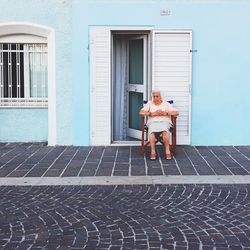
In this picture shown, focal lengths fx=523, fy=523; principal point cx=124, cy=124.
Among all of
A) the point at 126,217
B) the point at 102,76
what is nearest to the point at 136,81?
the point at 102,76

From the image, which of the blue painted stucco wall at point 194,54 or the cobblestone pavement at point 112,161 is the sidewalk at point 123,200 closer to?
the cobblestone pavement at point 112,161

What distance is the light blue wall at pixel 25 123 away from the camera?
33.5ft

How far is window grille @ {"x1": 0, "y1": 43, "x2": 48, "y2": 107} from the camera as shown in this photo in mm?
10242

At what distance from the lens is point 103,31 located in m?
9.70

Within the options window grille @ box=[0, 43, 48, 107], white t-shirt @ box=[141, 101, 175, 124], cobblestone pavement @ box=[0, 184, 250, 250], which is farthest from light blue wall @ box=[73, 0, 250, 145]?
Result: cobblestone pavement @ box=[0, 184, 250, 250]

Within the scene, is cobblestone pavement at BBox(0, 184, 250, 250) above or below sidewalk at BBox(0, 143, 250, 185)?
below

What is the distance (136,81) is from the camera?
10508mm

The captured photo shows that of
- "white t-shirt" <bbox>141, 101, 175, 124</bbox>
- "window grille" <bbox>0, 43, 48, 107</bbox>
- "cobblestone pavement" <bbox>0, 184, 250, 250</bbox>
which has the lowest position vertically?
"cobblestone pavement" <bbox>0, 184, 250, 250</bbox>

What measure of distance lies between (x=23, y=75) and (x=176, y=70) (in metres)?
3.01

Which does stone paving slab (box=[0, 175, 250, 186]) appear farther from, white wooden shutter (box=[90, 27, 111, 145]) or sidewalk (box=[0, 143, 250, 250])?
white wooden shutter (box=[90, 27, 111, 145])

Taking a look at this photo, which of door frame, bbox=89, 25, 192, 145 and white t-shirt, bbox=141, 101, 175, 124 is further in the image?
door frame, bbox=89, 25, 192, 145

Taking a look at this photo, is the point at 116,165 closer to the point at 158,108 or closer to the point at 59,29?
the point at 158,108

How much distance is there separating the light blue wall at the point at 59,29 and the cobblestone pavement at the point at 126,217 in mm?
3180

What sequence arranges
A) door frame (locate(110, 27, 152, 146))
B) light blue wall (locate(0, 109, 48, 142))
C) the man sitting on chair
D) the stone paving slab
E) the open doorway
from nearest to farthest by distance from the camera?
the stone paving slab → the man sitting on chair → door frame (locate(110, 27, 152, 146)) → light blue wall (locate(0, 109, 48, 142)) → the open doorway
